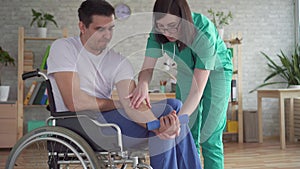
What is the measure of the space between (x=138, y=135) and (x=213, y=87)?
1.84ft

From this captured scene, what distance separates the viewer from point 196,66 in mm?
1838

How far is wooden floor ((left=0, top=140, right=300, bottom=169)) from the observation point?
3239mm

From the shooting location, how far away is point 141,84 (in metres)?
1.81

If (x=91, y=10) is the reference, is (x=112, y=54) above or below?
below

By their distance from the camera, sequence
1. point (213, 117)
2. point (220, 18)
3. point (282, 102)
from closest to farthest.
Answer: point (213, 117) < point (282, 102) < point (220, 18)

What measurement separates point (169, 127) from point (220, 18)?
3.59m

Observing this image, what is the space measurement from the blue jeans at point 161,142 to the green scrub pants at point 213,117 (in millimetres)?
390

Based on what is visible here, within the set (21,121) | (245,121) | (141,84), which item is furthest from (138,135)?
(245,121)

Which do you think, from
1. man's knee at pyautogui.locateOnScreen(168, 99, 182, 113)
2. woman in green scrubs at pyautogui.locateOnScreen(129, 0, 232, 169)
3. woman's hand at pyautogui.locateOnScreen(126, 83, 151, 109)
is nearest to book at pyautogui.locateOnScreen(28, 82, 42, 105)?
woman in green scrubs at pyautogui.locateOnScreen(129, 0, 232, 169)

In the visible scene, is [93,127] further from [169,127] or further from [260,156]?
[260,156]

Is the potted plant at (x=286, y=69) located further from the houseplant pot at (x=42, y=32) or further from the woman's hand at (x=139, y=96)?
the woman's hand at (x=139, y=96)

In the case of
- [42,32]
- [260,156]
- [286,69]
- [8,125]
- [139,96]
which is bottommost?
[260,156]

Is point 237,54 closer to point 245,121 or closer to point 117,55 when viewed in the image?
point 245,121

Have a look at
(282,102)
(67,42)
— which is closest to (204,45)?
(67,42)
